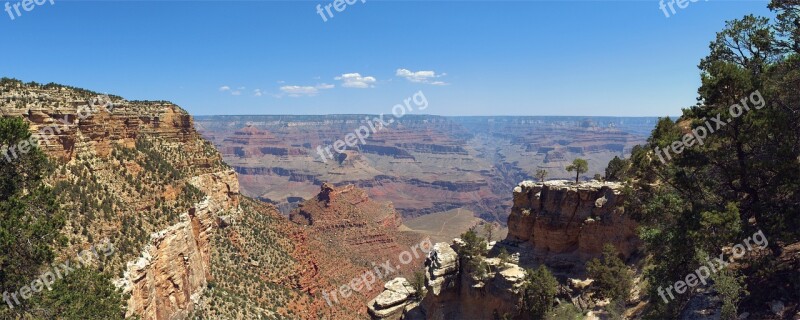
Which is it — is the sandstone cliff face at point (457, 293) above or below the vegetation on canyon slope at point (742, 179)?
below

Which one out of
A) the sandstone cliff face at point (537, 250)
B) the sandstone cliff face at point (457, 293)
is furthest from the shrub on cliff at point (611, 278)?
the sandstone cliff face at point (457, 293)

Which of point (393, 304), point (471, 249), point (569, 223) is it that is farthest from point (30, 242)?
point (393, 304)

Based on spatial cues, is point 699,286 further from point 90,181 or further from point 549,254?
point 90,181

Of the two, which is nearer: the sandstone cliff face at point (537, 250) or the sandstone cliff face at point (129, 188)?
the sandstone cliff face at point (129, 188)

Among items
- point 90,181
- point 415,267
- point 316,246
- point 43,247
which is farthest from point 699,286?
point 415,267

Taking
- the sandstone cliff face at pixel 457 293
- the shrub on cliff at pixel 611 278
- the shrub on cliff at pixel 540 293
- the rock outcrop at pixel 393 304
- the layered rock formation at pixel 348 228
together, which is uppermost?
the shrub on cliff at pixel 611 278

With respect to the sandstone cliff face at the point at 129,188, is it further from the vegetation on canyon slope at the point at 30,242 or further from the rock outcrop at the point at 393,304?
the rock outcrop at the point at 393,304

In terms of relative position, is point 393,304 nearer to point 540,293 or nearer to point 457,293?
point 457,293
